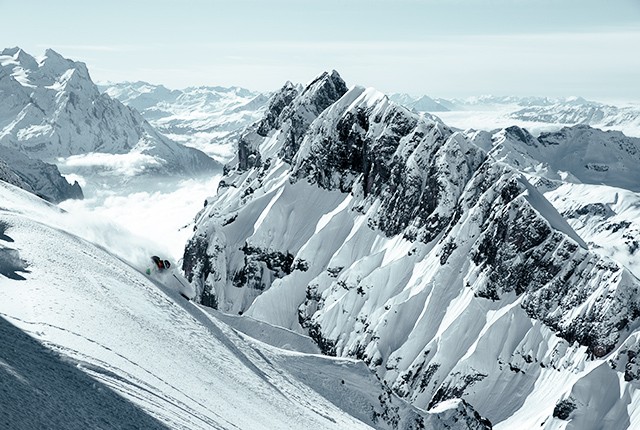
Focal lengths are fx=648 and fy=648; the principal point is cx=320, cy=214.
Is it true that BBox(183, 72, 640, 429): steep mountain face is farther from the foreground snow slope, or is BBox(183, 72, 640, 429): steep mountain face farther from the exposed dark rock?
the foreground snow slope

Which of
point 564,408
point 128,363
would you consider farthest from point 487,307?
point 128,363

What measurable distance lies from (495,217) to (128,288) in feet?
442

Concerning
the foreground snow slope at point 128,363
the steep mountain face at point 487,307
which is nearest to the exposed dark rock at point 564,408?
the steep mountain face at point 487,307

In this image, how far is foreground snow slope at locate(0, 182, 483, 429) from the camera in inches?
1094

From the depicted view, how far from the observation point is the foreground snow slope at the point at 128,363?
27797 millimetres

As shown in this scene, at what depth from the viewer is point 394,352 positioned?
557 feet

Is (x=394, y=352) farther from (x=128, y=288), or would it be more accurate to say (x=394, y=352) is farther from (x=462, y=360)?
(x=128, y=288)

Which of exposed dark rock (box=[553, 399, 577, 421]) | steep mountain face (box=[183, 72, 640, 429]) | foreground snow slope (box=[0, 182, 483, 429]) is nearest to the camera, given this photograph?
foreground snow slope (box=[0, 182, 483, 429])

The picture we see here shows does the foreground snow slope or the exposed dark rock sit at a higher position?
the foreground snow slope

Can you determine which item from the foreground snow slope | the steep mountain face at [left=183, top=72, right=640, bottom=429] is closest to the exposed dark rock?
the steep mountain face at [left=183, top=72, right=640, bottom=429]

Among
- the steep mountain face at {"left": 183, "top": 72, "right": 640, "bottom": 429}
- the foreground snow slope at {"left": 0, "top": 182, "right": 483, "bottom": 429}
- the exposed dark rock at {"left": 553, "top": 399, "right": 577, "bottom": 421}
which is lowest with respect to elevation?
the exposed dark rock at {"left": 553, "top": 399, "right": 577, "bottom": 421}

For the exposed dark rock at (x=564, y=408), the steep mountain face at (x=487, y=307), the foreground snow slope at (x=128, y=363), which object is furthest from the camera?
the steep mountain face at (x=487, y=307)

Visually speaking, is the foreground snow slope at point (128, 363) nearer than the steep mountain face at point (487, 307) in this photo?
Yes

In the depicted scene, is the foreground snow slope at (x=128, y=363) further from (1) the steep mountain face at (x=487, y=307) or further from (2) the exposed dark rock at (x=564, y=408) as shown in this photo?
(1) the steep mountain face at (x=487, y=307)
